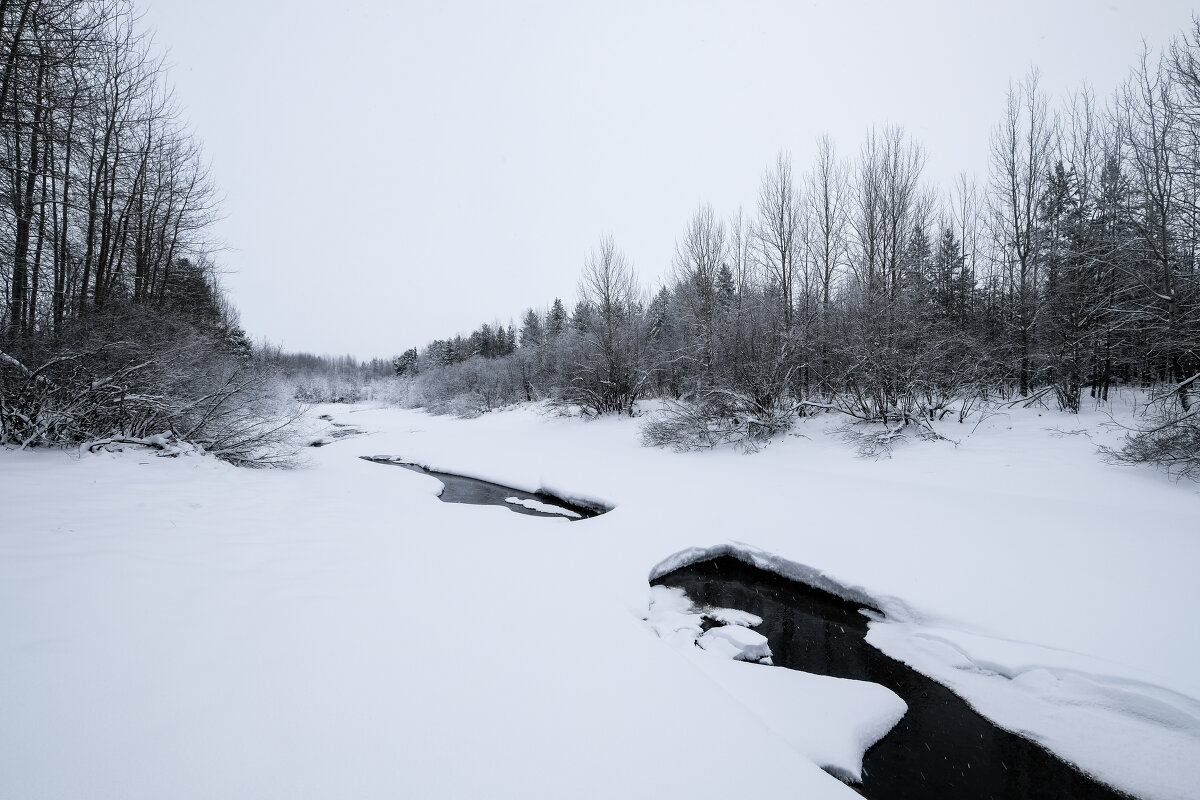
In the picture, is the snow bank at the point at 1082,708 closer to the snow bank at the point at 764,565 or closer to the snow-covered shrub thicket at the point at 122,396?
the snow bank at the point at 764,565

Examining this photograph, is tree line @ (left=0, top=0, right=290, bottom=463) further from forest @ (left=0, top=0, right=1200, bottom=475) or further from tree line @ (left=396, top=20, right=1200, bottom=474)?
tree line @ (left=396, top=20, right=1200, bottom=474)

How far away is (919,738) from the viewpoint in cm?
337

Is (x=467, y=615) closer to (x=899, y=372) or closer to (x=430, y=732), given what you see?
(x=430, y=732)

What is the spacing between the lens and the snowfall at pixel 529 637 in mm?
2152

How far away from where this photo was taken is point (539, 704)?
9.07 feet

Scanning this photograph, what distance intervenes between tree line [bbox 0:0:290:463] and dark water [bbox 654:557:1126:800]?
10605 mm

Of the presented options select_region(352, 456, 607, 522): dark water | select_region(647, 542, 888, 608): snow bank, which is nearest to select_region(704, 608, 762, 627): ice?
select_region(647, 542, 888, 608): snow bank

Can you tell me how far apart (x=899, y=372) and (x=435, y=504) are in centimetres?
1197

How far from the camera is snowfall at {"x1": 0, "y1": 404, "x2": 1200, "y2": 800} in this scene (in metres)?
2.15

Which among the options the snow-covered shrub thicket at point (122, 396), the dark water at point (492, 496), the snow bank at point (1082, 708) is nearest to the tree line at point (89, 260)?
the snow-covered shrub thicket at point (122, 396)

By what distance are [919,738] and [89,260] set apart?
57.4 ft

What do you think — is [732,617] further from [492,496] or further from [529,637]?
[492,496]

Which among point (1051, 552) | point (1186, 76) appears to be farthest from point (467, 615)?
point (1186, 76)

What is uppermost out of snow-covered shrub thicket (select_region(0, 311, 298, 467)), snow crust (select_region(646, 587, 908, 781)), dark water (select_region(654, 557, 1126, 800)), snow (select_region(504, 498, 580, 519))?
snow-covered shrub thicket (select_region(0, 311, 298, 467))
